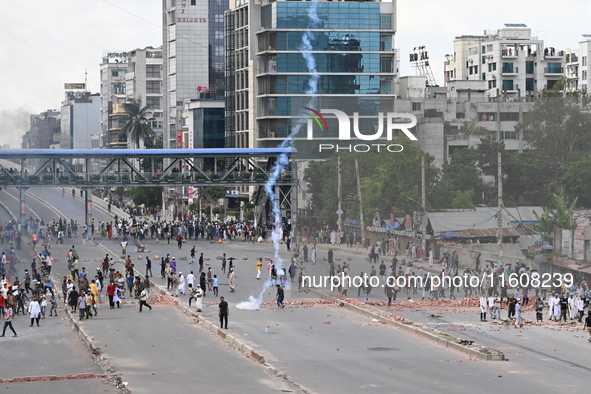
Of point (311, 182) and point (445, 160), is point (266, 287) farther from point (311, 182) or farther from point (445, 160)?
point (445, 160)

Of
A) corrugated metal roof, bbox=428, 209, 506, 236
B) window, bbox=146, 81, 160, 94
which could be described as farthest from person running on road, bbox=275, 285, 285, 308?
window, bbox=146, 81, 160, 94

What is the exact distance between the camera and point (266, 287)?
145ft

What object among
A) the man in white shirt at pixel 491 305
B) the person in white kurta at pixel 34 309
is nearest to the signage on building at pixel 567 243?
the man in white shirt at pixel 491 305

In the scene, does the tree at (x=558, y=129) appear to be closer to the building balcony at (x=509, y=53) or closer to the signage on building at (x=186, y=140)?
the building balcony at (x=509, y=53)

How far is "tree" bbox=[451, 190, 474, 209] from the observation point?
4462 centimetres

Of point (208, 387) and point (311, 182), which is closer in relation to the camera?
point (208, 387)

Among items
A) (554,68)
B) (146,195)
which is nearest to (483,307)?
(146,195)

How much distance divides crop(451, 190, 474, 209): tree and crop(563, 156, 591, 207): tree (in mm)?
4877

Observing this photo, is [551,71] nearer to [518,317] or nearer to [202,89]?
[202,89]

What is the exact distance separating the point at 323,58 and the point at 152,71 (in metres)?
69.5

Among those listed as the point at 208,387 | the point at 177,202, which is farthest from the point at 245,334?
the point at 177,202

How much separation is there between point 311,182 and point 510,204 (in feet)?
32.2

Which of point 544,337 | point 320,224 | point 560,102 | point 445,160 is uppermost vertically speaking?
point 560,102

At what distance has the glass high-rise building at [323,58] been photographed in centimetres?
8894
